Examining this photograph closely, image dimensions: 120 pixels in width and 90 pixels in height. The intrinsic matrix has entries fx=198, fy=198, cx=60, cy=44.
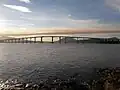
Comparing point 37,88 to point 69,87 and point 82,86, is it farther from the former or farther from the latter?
point 82,86

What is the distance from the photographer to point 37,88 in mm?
27594

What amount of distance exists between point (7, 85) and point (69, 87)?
9.65 m

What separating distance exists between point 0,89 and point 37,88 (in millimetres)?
5089

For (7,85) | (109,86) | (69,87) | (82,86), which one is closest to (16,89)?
(7,85)

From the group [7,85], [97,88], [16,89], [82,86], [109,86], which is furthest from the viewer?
[7,85]

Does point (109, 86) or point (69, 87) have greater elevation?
point (109, 86)

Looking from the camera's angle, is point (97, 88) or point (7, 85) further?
point (7, 85)

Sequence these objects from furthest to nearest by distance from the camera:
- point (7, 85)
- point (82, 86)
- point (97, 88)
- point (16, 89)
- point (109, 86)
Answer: point (7, 85)
point (82, 86)
point (16, 89)
point (97, 88)
point (109, 86)

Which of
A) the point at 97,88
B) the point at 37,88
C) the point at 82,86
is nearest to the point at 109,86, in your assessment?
the point at 97,88

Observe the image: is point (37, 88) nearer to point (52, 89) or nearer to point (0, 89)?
point (52, 89)

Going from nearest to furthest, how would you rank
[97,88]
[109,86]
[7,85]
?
[109,86]
[97,88]
[7,85]

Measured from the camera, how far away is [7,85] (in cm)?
3014

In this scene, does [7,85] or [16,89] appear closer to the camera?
[16,89]

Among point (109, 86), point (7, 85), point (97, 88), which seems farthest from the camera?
A: point (7, 85)
